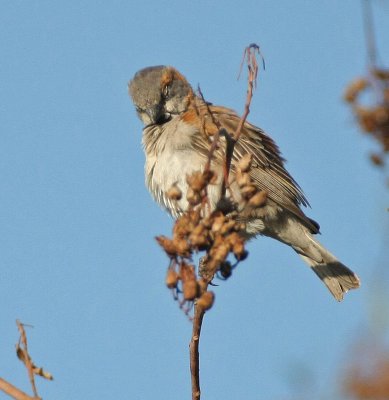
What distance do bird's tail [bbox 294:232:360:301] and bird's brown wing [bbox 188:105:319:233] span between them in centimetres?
23

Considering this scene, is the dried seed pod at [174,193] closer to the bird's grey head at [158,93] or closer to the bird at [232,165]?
the bird at [232,165]

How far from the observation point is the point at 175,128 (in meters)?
7.78

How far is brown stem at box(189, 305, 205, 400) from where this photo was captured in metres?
3.16

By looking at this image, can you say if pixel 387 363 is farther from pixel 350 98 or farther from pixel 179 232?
pixel 179 232

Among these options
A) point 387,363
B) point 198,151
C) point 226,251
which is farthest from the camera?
point 198,151

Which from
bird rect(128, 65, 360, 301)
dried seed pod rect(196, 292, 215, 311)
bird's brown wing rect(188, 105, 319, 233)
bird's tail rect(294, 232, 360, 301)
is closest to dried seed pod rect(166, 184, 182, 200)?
dried seed pod rect(196, 292, 215, 311)

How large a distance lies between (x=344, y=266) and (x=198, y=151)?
2030 mm

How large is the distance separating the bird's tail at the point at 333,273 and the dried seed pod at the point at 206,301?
15.5 ft

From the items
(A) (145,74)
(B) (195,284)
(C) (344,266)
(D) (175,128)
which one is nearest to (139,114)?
(A) (145,74)

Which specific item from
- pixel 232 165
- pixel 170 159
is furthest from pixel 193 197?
pixel 170 159

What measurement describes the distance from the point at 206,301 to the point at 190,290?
0.11 metres

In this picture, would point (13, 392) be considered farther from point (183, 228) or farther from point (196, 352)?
point (183, 228)

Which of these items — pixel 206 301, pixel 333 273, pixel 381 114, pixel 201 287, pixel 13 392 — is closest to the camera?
pixel 13 392

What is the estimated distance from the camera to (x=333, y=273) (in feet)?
26.6
